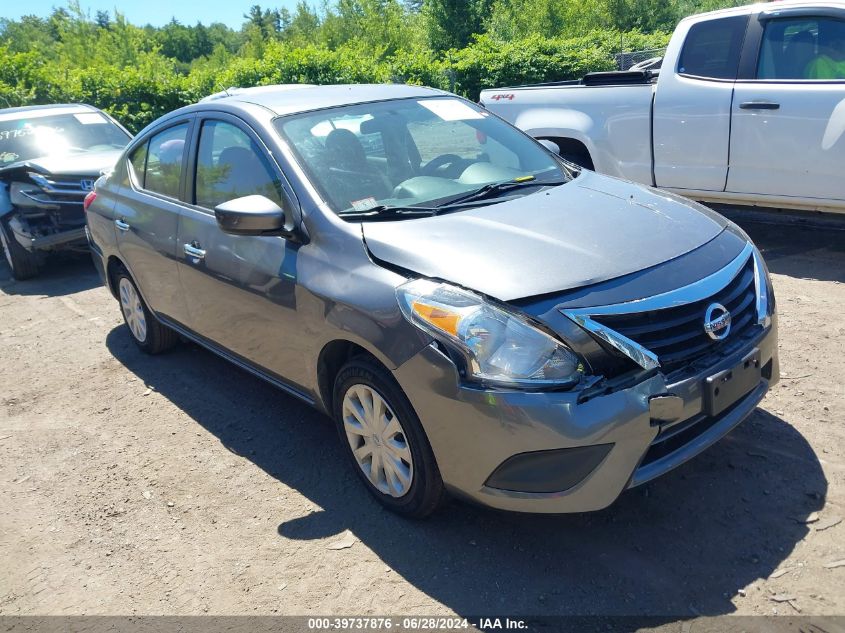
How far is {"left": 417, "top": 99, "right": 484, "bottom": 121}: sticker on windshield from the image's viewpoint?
4286 millimetres

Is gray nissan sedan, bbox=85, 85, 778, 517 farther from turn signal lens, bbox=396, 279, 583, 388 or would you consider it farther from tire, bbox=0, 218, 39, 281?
tire, bbox=0, 218, 39, 281

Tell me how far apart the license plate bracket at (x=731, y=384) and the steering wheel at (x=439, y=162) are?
1.77m

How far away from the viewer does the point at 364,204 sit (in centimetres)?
342

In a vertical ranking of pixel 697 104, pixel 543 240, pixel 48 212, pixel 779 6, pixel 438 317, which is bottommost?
pixel 48 212

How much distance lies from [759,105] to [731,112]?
220mm

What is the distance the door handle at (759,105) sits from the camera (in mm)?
5668

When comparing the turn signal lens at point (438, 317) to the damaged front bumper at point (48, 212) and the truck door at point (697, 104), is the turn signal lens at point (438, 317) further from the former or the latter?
the damaged front bumper at point (48, 212)

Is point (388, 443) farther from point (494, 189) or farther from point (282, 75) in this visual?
point (282, 75)

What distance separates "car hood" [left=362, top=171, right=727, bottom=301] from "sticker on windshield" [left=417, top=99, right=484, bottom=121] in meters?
0.97

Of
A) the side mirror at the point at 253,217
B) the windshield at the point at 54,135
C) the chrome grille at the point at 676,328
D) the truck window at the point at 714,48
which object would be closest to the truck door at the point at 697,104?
the truck window at the point at 714,48

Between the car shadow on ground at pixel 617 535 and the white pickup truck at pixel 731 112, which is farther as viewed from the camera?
the white pickup truck at pixel 731 112

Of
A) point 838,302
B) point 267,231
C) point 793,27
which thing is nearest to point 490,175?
point 267,231

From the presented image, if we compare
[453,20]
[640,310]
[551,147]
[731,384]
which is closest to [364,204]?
[640,310]

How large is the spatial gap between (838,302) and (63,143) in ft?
27.9
